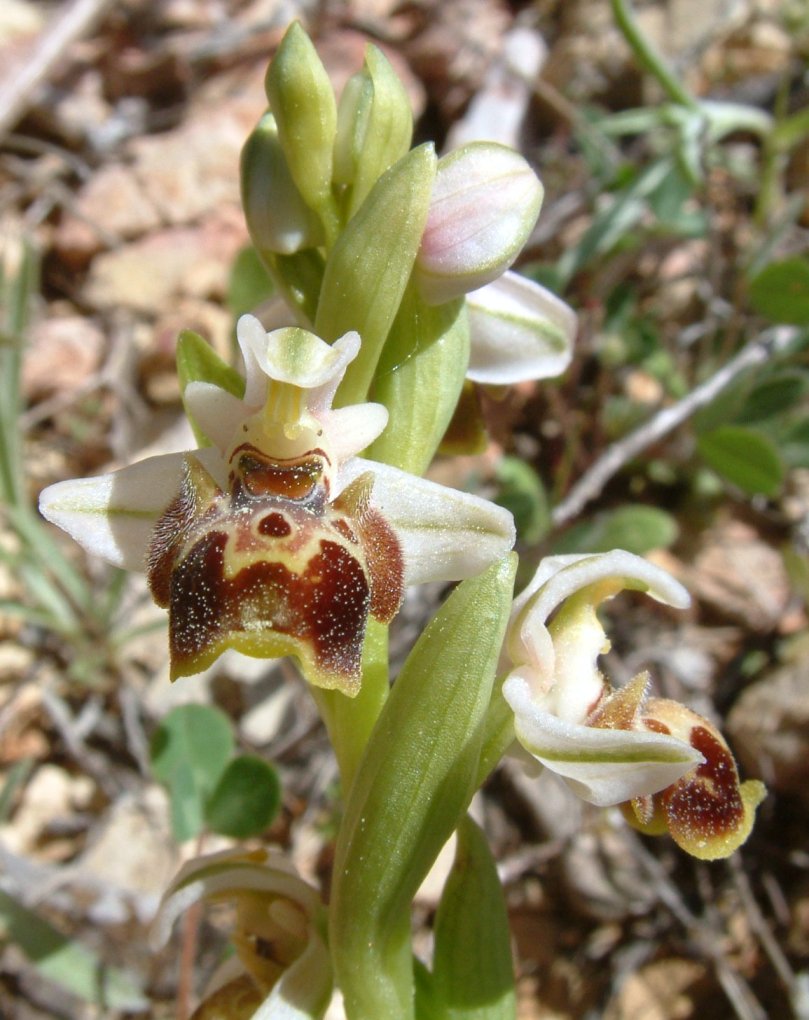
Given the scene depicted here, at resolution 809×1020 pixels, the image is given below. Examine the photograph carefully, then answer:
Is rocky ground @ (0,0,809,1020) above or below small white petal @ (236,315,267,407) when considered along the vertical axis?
below

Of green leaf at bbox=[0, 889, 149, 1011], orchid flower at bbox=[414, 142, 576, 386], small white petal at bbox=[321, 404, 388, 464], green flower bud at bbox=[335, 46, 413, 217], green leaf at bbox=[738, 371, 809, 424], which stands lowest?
green leaf at bbox=[0, 889, 149, 1011]

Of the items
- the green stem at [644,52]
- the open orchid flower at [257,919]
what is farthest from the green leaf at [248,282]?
the open orchid flower at [257,919]

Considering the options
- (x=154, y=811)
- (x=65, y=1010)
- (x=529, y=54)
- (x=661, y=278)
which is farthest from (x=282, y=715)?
(x=529, y=54)

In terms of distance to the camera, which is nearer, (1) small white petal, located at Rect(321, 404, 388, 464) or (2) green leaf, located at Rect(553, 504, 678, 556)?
(1) small white petal, located at Rect(321, 404, 388, 464)

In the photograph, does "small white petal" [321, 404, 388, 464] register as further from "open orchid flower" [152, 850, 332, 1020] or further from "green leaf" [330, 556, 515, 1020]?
"open orchid flower" [152, 850, 332, 1020]

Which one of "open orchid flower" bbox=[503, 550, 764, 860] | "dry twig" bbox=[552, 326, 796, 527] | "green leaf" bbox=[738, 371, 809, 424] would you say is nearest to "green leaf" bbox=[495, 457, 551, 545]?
"dry twig" bbox=[552, 326, 796, 527]

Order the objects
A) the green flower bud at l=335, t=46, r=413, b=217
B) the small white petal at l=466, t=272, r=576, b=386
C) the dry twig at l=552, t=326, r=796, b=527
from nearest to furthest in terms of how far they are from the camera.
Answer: the green flower bud at l=335, t=46, r=413, b=217 → the small white petal at l=466, t=272, r=576, b=386 → the dry twig at l=552, t=326, r=796, b=527

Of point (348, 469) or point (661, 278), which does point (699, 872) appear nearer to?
point (348, 469)

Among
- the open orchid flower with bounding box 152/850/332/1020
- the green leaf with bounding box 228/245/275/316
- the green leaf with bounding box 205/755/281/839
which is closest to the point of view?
the open orchid flower with bounding box 152/850/332/1020
